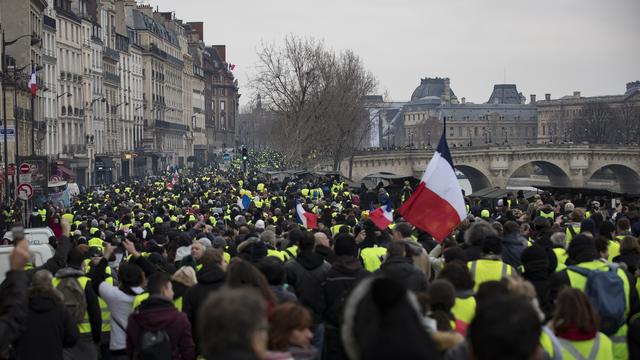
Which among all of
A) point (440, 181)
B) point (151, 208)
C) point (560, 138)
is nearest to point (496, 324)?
point (440, 181)

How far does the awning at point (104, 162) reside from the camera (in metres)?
78.1

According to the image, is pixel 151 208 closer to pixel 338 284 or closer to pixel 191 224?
pixel 191 224

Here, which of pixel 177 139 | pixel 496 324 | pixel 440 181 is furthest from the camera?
pixel 177 139

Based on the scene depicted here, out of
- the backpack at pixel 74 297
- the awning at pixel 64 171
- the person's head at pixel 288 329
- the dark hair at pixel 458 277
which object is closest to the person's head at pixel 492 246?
the dark hair at pixel 458 277

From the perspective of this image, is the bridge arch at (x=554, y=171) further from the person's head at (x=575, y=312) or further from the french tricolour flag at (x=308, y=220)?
→ the person's head at (x=575, y=312)

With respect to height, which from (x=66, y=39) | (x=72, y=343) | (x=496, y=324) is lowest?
(x=72, y=343)

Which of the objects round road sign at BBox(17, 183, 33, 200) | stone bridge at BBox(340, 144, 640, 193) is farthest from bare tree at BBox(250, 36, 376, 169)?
round road sign at BBox(17, 183, 33, 200)

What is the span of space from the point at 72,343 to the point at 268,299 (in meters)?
1.76

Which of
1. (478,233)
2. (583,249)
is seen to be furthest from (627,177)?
(583,249)

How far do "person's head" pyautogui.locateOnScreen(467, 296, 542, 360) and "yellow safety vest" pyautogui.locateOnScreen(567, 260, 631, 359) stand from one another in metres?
3.93

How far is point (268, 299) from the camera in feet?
27.6

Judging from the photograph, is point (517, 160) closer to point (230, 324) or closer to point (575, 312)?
point (575, 312)

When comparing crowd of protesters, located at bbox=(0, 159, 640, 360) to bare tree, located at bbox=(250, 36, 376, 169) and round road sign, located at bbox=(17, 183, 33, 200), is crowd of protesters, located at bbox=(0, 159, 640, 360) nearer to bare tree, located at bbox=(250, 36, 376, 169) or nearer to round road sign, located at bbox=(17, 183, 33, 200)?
round road sign, located at bbox=(17, 183, 33, 200)

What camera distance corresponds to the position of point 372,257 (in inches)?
505
